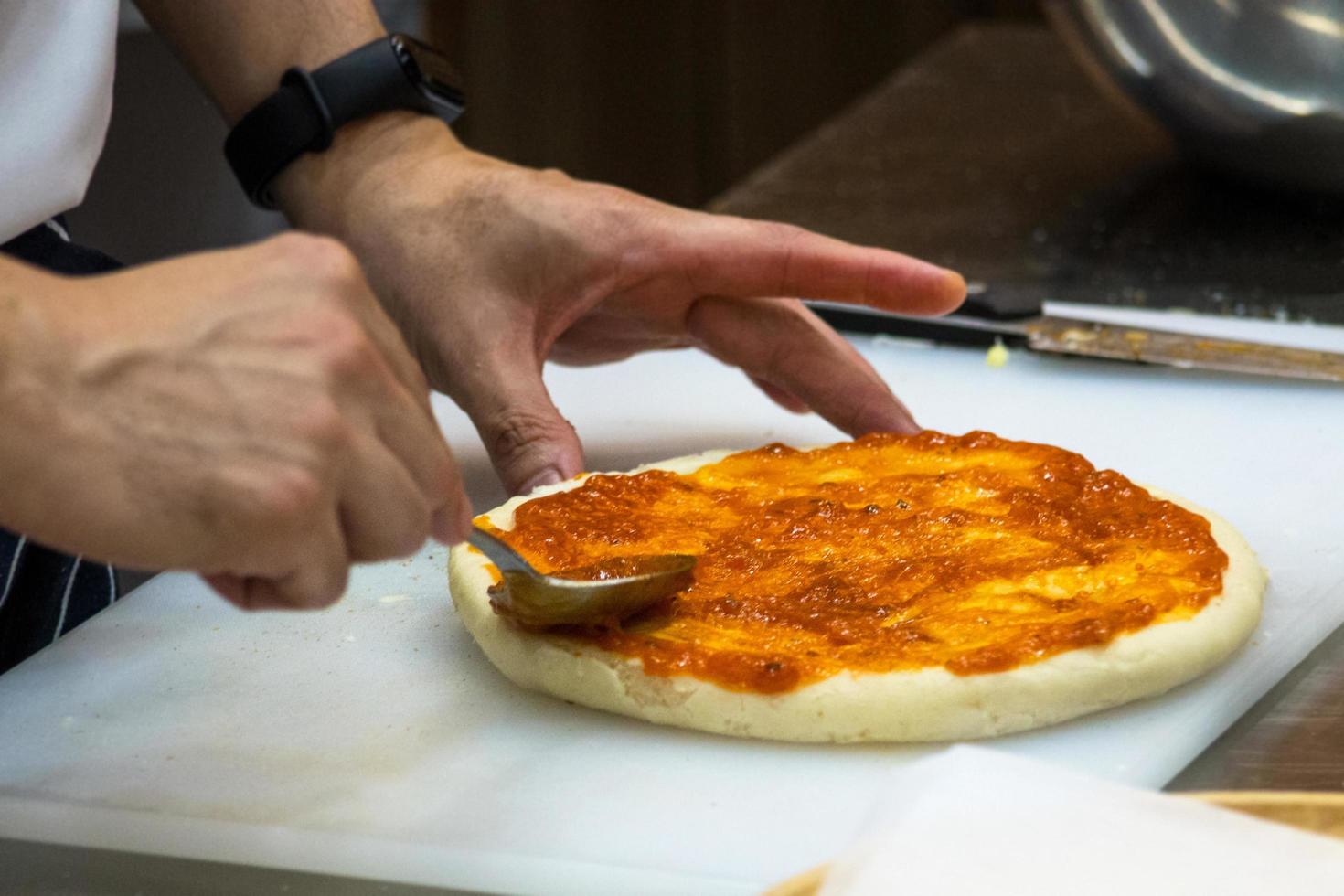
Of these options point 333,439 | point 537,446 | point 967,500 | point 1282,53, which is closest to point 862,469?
point 967,500

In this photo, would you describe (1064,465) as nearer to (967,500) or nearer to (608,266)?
(967,500)

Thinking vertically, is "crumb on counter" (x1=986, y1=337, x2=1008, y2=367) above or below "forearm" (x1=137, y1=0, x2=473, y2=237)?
below

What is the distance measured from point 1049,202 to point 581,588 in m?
1.37

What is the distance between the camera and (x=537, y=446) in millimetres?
1231

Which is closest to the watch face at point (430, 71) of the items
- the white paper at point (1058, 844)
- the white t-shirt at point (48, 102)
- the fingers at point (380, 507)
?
the white t-shirt at point (48, 102)

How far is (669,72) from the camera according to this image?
4266 mm

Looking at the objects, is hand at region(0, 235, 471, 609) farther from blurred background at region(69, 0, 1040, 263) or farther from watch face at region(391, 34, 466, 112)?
blurred background at region(69, 0, 1040, 263)

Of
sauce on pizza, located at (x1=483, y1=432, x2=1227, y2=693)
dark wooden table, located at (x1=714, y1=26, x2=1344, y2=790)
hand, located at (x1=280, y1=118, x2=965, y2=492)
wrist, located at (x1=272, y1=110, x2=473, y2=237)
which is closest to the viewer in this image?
sauce on pizza, located at (x1=483, y1=432, x2=1227, y2=693)

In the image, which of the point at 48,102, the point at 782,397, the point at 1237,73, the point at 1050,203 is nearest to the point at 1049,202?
the point at 1050,203

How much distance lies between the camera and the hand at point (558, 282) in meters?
1.26

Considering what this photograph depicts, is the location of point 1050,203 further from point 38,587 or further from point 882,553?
point 38,587

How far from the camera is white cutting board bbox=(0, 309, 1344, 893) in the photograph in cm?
85

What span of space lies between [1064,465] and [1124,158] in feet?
4.13

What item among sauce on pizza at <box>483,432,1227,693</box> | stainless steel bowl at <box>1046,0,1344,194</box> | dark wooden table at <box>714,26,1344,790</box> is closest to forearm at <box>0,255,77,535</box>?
sauce on pizza at <box>483,432,1227,693</box>
